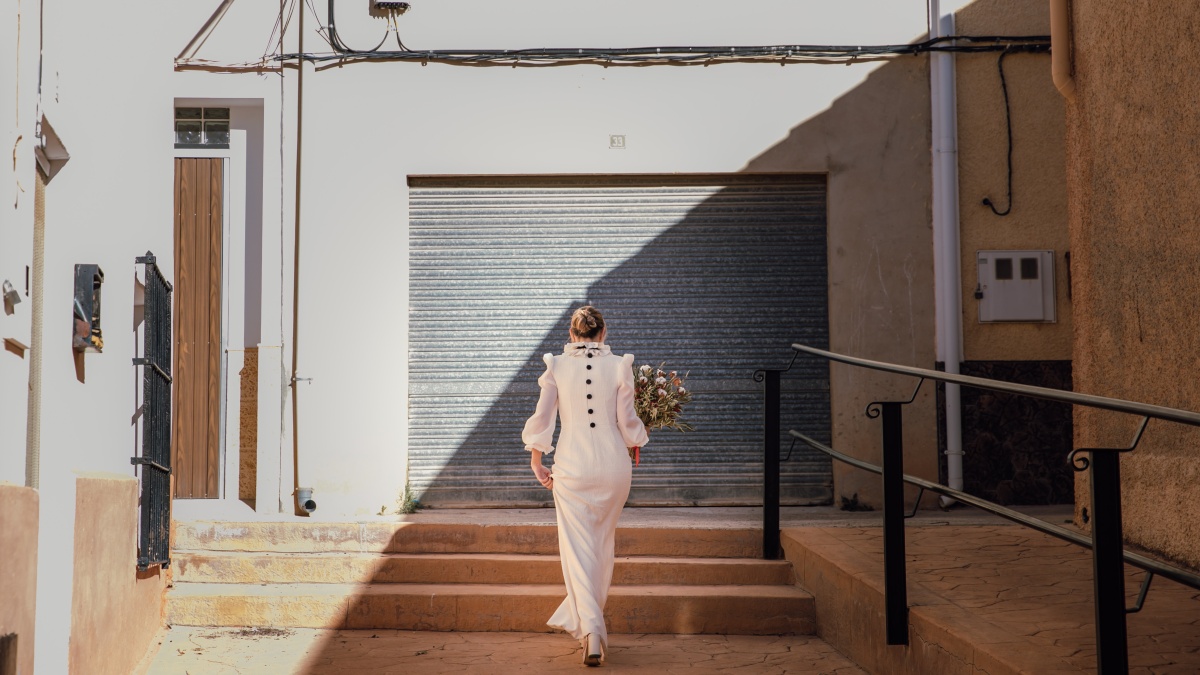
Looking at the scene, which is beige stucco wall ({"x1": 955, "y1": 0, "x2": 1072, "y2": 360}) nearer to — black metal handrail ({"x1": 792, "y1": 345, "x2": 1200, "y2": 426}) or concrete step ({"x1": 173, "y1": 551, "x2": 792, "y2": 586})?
concrete step ({"x1": 173, "y1": 551, "x2": 792, "y2": 586})

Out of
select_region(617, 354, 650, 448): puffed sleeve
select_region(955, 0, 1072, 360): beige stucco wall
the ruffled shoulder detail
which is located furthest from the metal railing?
select_region(955, 0, 1072, 360): beige stucco wall

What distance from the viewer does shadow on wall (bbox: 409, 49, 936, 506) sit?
879 centimetres

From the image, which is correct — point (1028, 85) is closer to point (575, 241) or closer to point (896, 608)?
point (575, 241)

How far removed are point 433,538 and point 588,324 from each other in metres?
2.01

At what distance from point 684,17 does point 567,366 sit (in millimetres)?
4004

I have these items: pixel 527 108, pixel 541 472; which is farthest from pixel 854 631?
pixel 527 108

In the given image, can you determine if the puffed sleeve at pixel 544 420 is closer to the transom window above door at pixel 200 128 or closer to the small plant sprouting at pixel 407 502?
the small plant sprouting at pixel 407 502

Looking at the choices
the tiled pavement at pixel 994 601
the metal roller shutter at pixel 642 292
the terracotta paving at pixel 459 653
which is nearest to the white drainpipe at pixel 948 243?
the metal roller shutter at pixel 642 292

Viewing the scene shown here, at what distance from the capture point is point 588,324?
5.91 metres

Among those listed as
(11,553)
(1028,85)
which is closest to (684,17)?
(1028,85)

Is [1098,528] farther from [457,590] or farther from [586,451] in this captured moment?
[457,590]

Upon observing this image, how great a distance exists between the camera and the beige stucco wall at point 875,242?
8.77 meters

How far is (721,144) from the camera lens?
8.84 m

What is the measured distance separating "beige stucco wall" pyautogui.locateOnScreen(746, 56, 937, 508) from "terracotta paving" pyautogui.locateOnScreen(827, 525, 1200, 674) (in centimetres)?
175
